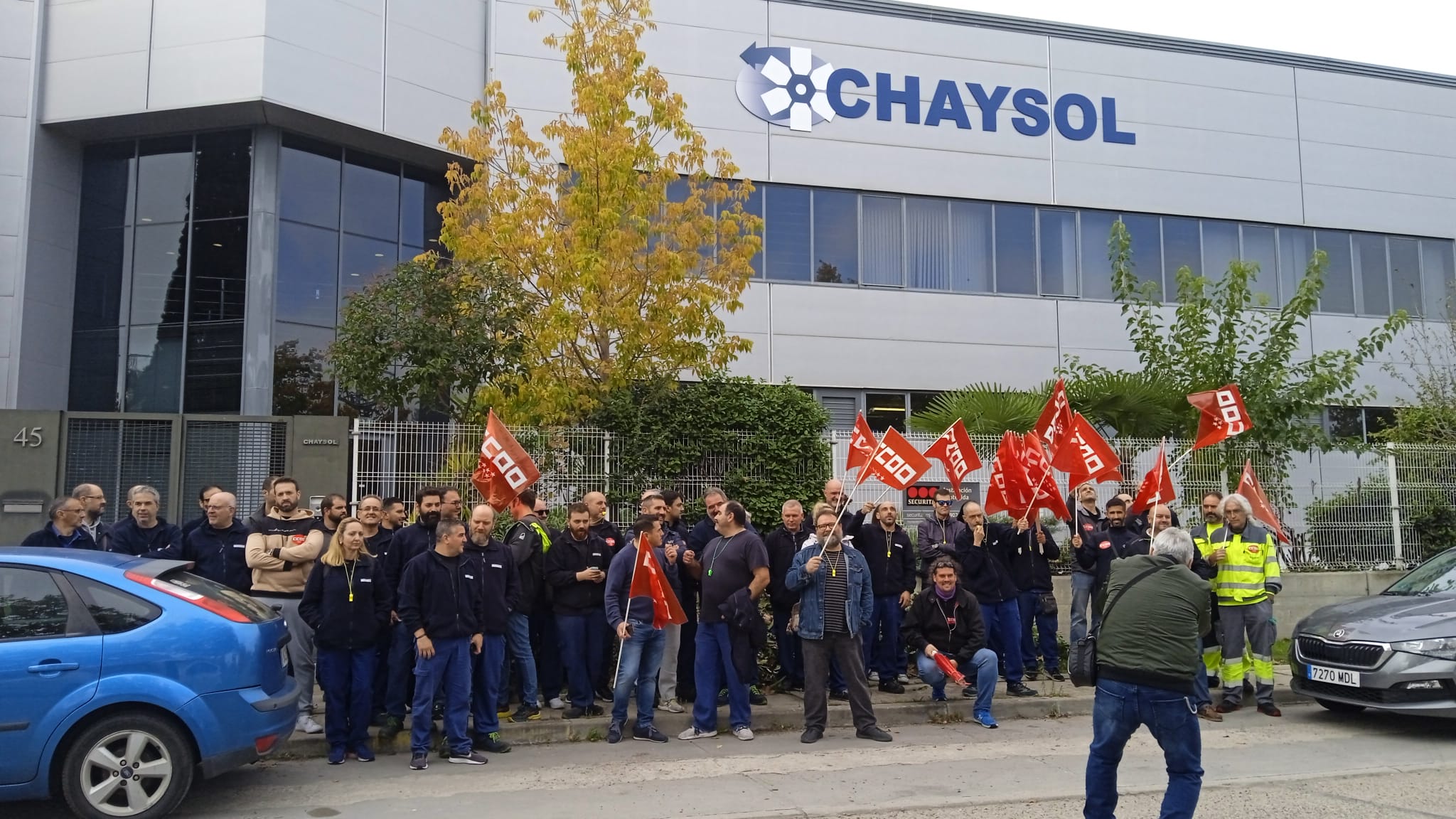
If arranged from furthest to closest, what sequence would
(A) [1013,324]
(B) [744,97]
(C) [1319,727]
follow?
(A) [1013,324] < (B) [744,97] < (C) [1319,727]

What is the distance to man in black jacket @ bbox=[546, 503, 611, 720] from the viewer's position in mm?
10070

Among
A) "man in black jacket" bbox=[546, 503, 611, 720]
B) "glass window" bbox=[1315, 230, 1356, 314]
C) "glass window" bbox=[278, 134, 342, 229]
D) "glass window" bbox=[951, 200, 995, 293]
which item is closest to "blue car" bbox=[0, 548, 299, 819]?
"man in black jacket" bbox=[546, 503, 611, 720]

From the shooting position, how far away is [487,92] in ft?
49.6

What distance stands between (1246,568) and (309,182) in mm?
16082

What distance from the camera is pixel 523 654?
32.4ft

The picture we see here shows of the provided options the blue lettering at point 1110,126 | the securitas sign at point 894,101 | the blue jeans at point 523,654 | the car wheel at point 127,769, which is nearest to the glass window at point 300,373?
the securitas sign at point 894,101

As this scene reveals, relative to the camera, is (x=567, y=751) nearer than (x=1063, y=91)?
Yes

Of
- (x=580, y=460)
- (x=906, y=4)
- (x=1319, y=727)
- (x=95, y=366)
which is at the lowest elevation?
(x=1319, y=727)

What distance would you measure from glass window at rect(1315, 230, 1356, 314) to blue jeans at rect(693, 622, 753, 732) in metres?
21.0

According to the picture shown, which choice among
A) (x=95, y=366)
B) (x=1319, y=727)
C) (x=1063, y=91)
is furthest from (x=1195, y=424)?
(x=95, y=366)

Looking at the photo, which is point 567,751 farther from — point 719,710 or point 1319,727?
point 1319,727

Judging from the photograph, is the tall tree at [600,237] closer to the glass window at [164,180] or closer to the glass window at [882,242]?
the glass window at [164,180]

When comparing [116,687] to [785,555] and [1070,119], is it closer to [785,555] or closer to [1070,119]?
[785,555]

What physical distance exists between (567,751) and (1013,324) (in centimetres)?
1611
